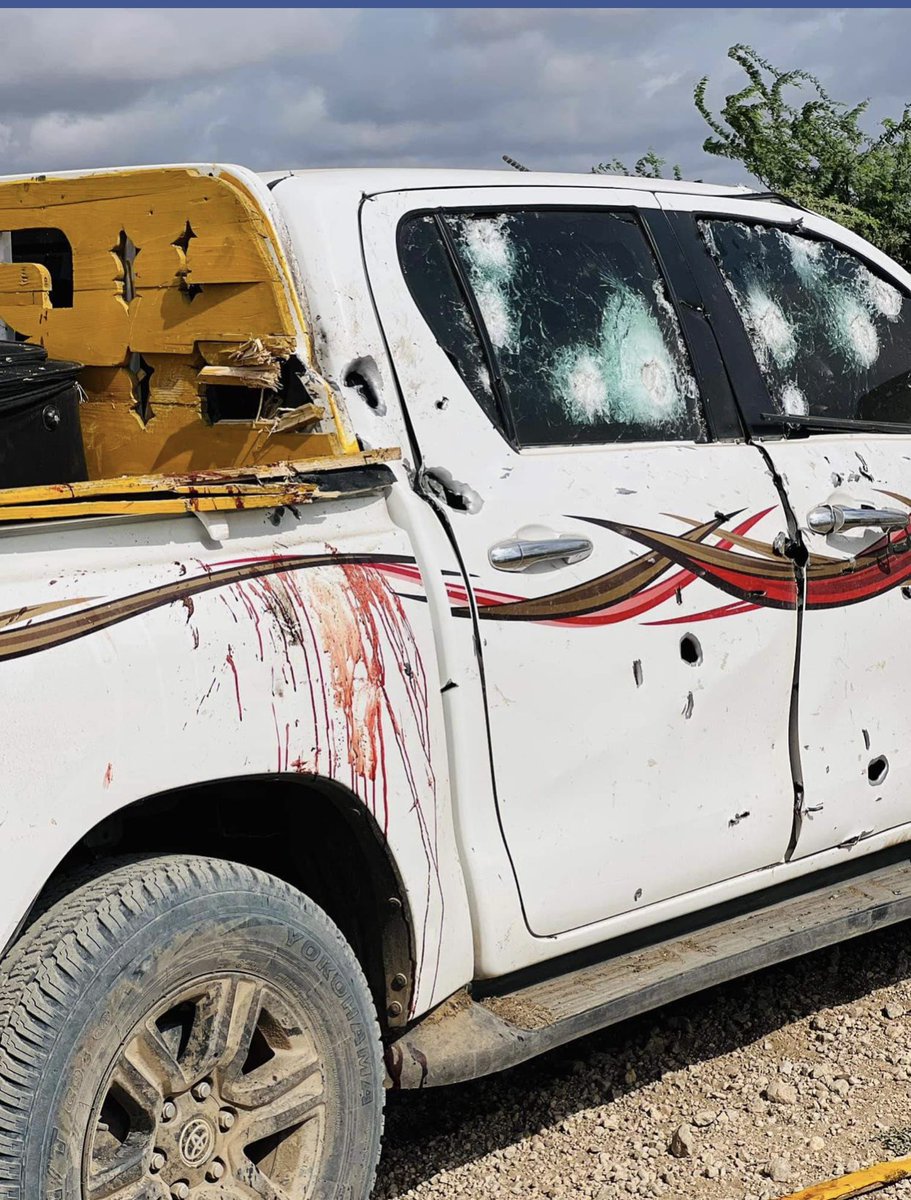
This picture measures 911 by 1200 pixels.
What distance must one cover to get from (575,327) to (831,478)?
763 millimetres

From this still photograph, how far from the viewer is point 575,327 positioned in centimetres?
329

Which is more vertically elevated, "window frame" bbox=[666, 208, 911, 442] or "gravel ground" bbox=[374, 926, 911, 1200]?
"window frame" bbox=[666, 208, 911, 442]

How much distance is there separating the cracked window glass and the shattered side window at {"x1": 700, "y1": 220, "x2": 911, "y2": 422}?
295 millimetres

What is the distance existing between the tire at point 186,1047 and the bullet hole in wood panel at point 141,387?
1.19 meters

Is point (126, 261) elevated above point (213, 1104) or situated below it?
above

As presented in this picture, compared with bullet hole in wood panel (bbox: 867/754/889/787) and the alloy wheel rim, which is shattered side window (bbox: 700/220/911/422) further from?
the alloy wheel rim

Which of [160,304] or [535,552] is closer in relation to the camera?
[535,552]

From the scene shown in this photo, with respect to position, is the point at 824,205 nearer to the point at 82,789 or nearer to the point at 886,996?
the point at 886,996

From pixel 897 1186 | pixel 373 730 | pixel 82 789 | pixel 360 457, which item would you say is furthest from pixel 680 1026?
pixel 82 789

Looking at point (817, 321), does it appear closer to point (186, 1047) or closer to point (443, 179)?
point (443, 179)

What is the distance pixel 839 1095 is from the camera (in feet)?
11.9

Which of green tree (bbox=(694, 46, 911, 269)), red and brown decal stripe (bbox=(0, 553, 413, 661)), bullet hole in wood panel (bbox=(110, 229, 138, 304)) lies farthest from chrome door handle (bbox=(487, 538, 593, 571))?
green tree (bbox=(694, 46, 911, 269))

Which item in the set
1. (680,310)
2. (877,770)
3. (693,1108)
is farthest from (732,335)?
(693,1108)

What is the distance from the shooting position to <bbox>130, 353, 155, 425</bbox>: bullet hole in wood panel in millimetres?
3336
